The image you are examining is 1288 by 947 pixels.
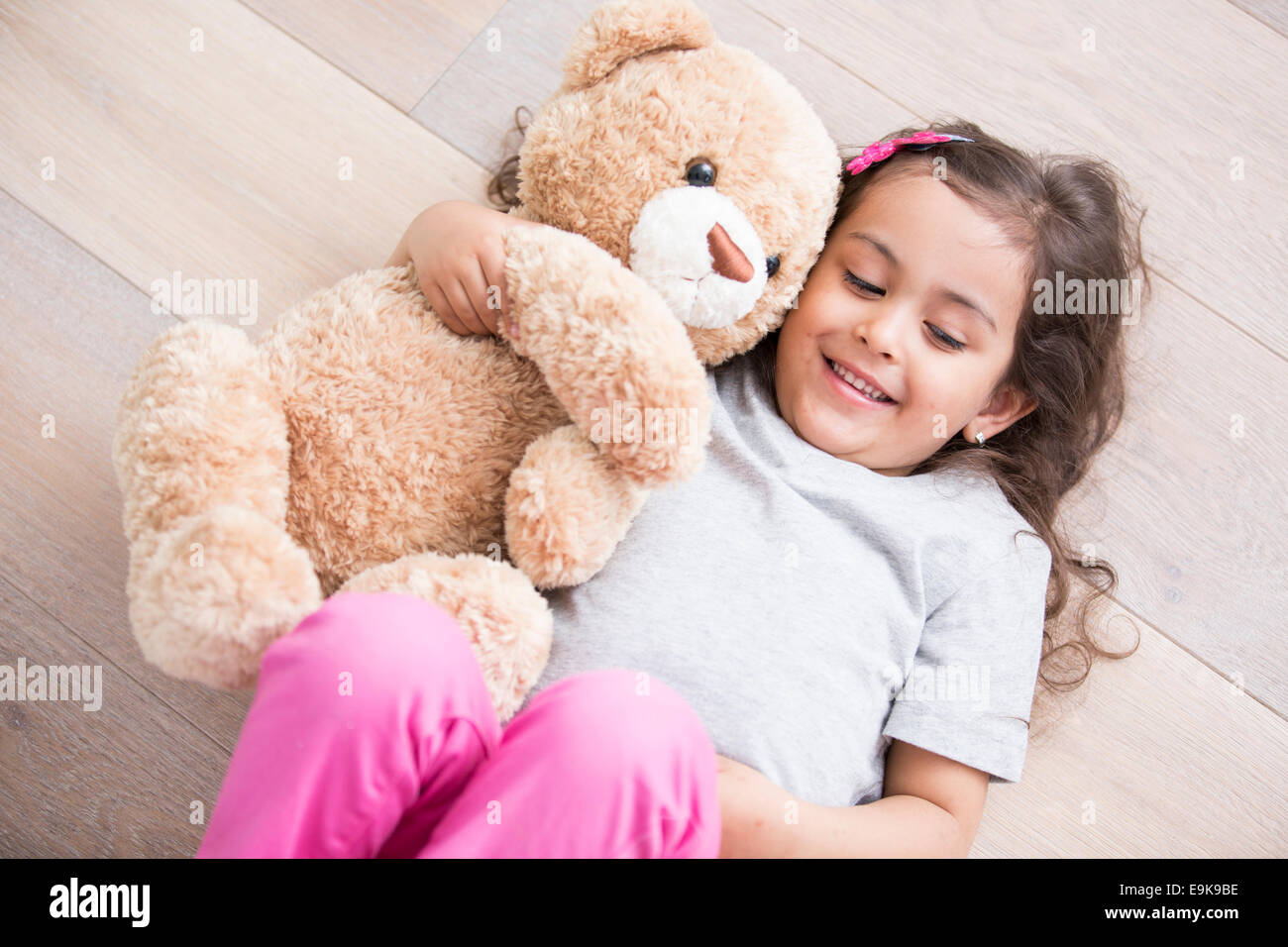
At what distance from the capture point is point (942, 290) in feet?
2.45

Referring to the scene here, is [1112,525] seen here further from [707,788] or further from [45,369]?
[45,369]

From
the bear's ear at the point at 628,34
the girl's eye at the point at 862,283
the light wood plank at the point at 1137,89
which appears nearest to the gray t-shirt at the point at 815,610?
the girl's eye at the point at 862,283

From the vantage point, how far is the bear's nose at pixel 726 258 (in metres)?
0.63

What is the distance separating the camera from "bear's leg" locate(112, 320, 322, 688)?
0.55 meters

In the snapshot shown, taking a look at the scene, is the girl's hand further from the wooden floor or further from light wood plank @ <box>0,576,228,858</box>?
light wood plank @ <box>0,576,228,858</box>

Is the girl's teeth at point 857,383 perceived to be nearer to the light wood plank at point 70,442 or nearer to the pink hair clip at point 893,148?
the pink hair clip at point 893,148

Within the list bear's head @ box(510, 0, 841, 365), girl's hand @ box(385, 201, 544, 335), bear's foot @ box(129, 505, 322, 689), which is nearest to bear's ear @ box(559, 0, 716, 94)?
bear's head @ box(510, 0, 841, 365)

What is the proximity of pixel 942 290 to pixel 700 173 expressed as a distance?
0.23 m

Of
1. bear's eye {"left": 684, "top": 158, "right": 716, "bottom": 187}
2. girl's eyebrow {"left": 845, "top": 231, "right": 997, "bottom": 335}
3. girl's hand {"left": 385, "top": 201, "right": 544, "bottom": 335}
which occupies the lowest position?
girl's eyebrow {"left": 845, "top": 231, "right": 997, "bottom": 335}

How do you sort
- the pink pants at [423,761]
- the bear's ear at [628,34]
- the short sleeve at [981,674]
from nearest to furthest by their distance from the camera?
the pink pants at [423,761] → the bear's ear at [628,34] → the short sleeve at [981,674]

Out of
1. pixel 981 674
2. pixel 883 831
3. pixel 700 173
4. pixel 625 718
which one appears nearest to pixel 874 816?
pixel 883 831

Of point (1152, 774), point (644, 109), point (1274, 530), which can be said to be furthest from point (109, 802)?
point (1274, 530)

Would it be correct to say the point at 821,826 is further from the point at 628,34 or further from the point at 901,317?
the point at 628,34

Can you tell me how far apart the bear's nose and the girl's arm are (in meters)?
0.35
